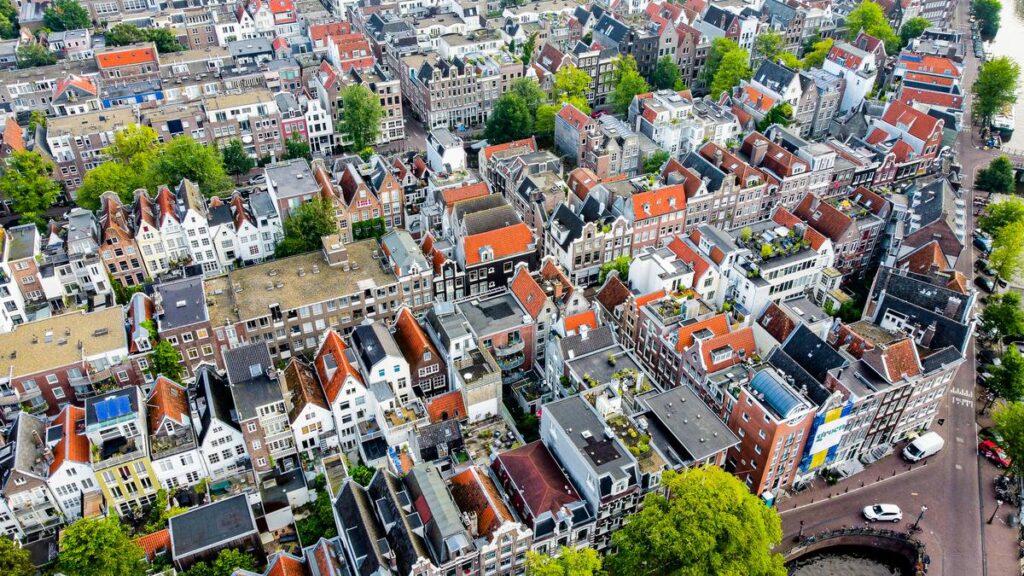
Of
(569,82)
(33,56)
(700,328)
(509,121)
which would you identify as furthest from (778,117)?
(33,56)

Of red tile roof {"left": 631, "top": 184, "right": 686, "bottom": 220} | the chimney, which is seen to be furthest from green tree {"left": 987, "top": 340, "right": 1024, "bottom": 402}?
the chimney

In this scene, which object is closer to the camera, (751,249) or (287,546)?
(287,546)

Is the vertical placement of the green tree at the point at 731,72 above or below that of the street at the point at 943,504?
above

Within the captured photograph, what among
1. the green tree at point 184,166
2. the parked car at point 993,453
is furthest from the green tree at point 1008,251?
the green tree at point 184,166

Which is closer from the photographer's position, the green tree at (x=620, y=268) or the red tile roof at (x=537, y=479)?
the red tile roof at (x=537, y=479)

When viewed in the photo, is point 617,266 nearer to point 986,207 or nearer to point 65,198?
point 986,207

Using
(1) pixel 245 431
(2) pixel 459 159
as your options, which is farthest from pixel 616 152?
(1) pixel 245 431

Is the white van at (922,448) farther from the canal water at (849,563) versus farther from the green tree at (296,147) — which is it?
the green tree at (296,147)

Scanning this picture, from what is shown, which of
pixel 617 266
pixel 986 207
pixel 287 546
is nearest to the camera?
pixel 287 546
